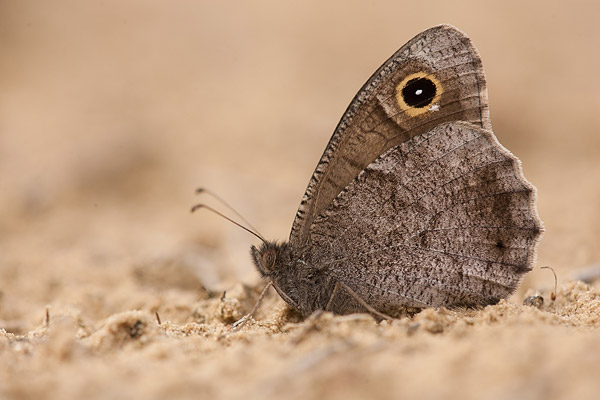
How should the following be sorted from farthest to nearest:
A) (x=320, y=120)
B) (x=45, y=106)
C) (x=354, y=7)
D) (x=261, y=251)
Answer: (x=354, y=7), (x=45, y=106), (x=320, y=120), (x=261, y=251)

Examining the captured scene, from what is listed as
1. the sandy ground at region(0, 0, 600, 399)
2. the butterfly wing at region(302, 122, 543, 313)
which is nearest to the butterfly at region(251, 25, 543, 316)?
the butterfly wing at region(302, 122, 543, 313)

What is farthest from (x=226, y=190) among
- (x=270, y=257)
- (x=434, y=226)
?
(x=434, y=226)

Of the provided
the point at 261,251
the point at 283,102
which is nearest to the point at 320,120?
the point at 283,102

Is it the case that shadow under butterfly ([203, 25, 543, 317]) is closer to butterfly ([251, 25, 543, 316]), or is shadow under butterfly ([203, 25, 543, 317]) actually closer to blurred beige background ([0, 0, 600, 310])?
butterfly ([251, 25, 543, 316])

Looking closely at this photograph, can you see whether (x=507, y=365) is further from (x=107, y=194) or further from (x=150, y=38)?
(x=150, y=38)

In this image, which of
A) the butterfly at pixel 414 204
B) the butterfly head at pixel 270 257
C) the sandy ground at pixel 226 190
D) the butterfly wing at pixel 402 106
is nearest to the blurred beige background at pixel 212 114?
the sandy ground at pixel 226 190

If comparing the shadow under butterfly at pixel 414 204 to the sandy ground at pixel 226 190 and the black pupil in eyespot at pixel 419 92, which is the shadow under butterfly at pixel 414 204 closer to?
the black pupil in eyespot at pixel 419 92

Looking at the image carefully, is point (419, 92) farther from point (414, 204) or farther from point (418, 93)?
point (414, 204)
